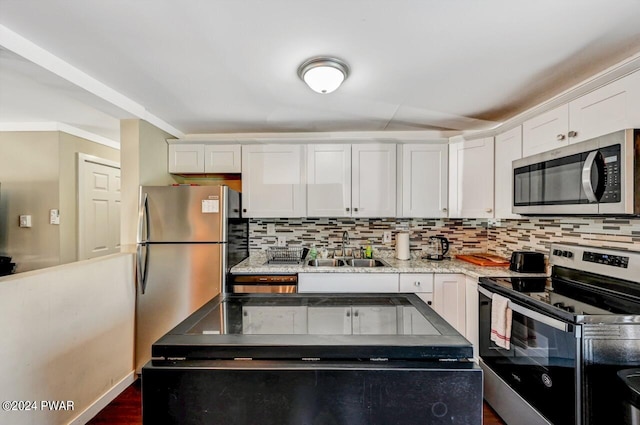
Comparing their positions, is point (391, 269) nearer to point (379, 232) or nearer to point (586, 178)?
point (379, 232)

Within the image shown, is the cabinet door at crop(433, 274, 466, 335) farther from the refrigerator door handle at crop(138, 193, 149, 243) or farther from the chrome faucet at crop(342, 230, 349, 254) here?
the refrigerator door handle at crop(138, 193, 149, 243)

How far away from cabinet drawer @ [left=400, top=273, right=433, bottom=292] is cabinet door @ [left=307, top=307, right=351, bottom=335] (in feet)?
4.82

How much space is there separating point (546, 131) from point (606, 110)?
0.44 meters

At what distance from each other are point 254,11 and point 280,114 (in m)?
1.31

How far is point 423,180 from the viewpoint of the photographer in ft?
9.77

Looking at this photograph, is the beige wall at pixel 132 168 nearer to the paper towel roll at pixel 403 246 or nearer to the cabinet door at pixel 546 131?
the paper towel roll at pixel 403 246

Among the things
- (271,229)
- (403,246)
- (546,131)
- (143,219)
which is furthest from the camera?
(271,229)

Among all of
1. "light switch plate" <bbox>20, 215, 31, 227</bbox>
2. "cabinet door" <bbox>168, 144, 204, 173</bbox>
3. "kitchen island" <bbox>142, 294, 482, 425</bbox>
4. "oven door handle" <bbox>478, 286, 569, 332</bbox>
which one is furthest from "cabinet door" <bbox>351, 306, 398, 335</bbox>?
"light switch plate" <bbox>20, 215, 31, 227</bbox>

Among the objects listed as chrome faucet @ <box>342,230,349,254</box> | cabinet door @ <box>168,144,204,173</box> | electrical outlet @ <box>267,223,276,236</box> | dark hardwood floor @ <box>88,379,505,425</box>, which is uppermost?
cabinet door @ <box>168,144,204,173</box>

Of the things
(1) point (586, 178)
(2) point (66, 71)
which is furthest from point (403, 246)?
(2) point (66, 71)

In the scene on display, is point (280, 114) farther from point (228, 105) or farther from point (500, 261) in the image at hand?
point (500, 261)

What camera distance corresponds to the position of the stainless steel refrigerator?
2.51 m

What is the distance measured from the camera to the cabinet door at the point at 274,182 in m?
3.03

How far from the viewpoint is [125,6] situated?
1.30 m
